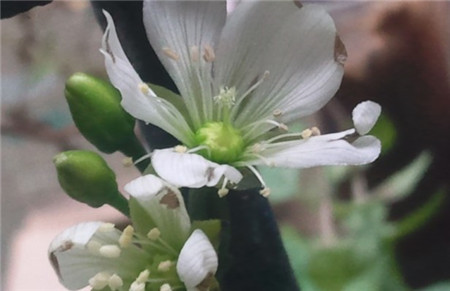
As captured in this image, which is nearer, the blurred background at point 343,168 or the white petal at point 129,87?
the white petal at point 129,87

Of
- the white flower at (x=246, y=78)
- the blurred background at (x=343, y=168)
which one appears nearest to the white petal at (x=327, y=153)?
the white flower at (x=246, y=78)

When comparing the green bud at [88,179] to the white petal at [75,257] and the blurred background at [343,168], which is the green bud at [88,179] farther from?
the blurred background at [343,168]

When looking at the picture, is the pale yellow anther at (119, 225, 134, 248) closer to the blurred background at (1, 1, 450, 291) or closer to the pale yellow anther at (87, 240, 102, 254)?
the pale yellow anther at (87, 240, 102, 254)

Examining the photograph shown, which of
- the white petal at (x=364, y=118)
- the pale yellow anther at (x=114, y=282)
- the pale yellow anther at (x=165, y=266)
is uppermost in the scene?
the white petal at (x=364, y=118)

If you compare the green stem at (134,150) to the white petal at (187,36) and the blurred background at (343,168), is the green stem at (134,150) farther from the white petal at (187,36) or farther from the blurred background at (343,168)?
the blurred background at (343,168)

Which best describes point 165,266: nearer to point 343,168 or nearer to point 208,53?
point 208,53

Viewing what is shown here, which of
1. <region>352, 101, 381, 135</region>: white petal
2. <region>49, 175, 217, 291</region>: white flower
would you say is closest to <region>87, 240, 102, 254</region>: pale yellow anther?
<region>49, 175, 217, 291</region>: white flower

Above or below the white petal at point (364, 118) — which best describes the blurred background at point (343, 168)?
below
